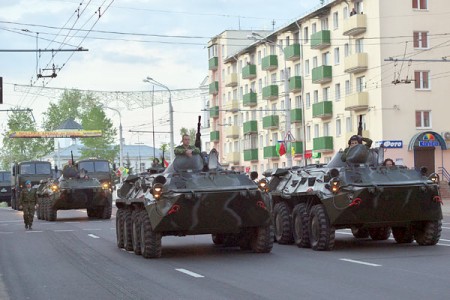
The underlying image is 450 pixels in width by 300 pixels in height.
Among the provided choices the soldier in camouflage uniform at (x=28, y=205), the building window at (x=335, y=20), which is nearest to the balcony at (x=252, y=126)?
the building window at (x=335, y=20)

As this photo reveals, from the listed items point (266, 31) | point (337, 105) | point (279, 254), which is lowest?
point (279, 254)

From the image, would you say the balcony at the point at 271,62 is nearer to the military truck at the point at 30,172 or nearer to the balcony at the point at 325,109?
the balcony at the point at 325,109

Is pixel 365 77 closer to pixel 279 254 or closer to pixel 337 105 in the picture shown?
pixel 337 105

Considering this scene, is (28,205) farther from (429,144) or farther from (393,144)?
(429,144)

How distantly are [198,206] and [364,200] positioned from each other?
305cm

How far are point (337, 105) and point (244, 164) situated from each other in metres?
25.9

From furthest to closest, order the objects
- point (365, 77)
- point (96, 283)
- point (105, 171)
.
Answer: point (365, 77), point (105, 171), point (96, 283)

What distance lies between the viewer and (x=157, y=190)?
1775cm

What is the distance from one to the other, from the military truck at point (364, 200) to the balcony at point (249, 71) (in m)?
67.5

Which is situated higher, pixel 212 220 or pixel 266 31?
pixel 266 31

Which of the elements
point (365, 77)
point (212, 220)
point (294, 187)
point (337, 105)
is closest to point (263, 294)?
point (212, 220)

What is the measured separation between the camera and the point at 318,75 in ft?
229

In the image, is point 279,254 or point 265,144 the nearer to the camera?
point 279,254

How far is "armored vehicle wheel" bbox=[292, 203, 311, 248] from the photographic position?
19.9m
